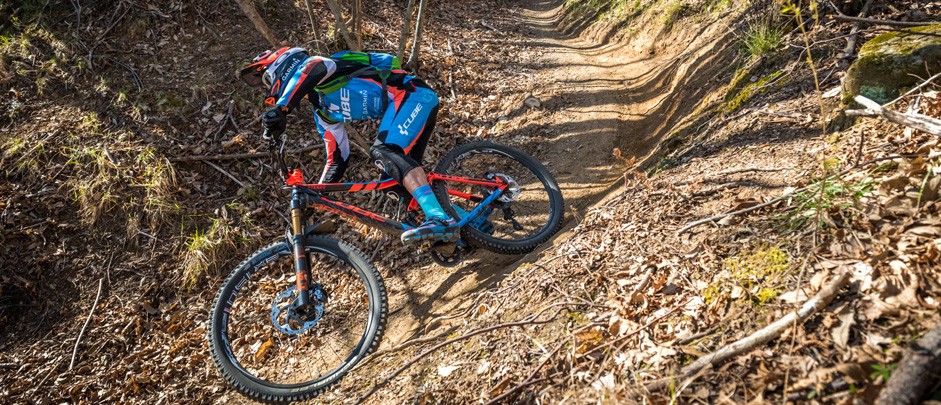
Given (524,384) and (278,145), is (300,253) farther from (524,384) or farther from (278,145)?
(524,384)

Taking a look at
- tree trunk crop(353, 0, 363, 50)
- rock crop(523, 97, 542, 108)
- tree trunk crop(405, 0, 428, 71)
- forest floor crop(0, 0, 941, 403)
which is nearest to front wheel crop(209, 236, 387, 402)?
forest floor crop(0, 0, 941, 403)

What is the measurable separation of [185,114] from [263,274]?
2.97m

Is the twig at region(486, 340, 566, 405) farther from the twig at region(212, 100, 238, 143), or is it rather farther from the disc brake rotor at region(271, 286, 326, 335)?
the twig at region(212, 100, 238, 143)

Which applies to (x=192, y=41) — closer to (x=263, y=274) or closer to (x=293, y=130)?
(x=293, y=130)

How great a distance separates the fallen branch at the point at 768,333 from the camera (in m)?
2.14

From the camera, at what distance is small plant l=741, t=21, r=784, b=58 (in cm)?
495

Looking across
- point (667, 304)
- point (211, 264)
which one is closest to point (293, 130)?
point (211, 264)

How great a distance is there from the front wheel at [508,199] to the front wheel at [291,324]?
1.24 m

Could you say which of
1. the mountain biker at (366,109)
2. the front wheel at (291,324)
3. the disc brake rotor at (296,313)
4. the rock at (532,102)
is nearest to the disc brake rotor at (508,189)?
the mountain biker at (366,109)

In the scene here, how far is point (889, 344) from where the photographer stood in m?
1.86

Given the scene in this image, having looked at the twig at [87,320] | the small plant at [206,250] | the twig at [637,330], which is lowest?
the twig at [87,320]

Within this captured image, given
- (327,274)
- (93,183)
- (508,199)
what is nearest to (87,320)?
(93,183)

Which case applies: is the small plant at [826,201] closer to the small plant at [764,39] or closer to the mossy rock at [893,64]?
the mossy rock at [893,64]

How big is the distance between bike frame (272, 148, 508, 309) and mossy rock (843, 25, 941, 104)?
122 inches
